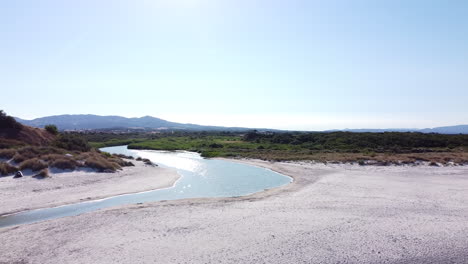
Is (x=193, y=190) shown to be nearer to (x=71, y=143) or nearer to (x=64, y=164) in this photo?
(x=64, y=164)

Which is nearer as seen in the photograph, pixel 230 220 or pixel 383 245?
pixel 383 245

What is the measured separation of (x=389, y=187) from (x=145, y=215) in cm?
2232

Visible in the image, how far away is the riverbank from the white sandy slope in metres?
5.08

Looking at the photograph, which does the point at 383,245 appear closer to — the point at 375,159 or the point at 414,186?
the point at 414,186

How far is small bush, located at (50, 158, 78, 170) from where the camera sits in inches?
1093

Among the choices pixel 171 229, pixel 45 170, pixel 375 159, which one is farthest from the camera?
pixel 375 159

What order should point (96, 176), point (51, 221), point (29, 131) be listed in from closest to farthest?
1. point (51, 221)
2. point (96, 176)
3. point (29, 131)

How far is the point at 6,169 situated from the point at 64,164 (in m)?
4.67

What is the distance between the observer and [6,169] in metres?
24.8

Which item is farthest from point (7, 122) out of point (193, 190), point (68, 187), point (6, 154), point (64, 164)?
point (193, 190)

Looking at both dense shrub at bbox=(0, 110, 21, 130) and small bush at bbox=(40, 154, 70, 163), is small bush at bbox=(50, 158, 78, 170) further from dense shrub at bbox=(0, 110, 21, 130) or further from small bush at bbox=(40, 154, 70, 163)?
dense shrub at bbox=(0, 110, 21, 130)

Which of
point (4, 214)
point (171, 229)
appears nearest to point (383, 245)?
point (171, 229)

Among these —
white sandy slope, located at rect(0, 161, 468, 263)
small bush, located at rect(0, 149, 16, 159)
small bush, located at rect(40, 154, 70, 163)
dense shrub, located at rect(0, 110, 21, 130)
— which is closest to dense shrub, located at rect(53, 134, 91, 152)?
dense shrub, located at rect(0, 110, 21, 130)

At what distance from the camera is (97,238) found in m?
13.6
